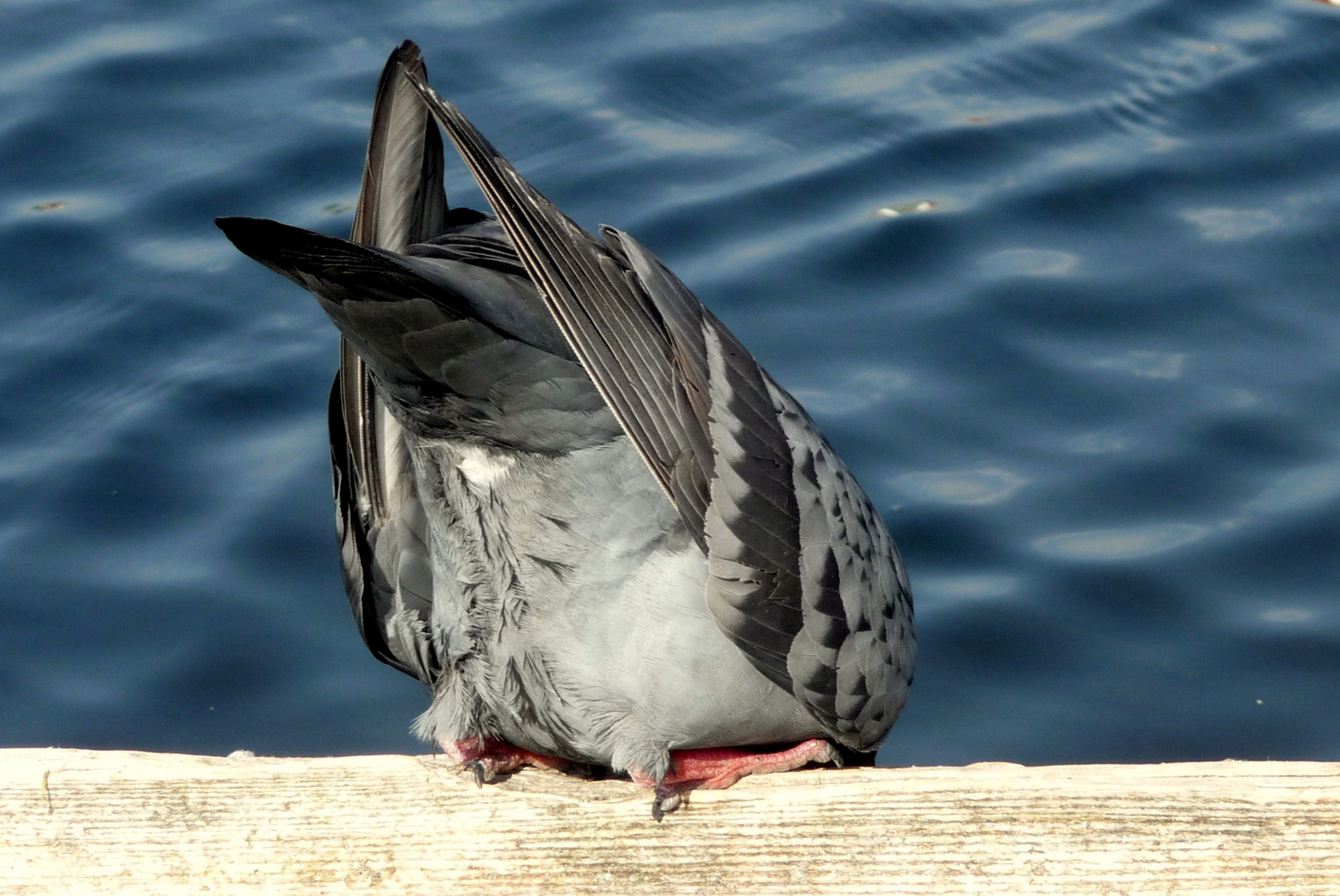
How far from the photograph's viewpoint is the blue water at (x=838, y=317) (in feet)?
15.8

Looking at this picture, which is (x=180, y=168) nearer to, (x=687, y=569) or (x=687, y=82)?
(x=687, y=82)

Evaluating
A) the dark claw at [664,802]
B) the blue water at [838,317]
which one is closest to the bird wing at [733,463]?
the dark claw at [664,802]

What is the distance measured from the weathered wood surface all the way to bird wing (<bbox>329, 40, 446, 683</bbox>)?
0.67m

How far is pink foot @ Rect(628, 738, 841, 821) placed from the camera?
8.95 ft

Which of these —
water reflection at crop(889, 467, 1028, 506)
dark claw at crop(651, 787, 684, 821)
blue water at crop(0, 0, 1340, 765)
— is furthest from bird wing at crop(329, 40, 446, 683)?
water reflection at crop(889, 467, 1028, 506)

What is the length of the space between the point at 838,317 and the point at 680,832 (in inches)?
147

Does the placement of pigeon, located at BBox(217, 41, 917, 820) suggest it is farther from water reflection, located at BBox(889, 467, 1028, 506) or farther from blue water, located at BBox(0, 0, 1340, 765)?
water reflection, located at BBox(889, 467, 1028, 506)

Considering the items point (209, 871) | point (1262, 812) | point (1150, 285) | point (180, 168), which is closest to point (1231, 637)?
point (1150, 285)

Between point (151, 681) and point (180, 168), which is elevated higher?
point (180, 168)

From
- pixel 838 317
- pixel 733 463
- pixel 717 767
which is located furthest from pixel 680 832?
pixel 838 317

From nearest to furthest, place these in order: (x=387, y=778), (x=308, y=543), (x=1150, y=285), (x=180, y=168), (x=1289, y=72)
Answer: (x=387, y=778) → (x=308, y=543) → (x=1150, y=285) → (x=180, y=168) → (x=1289, y=72)

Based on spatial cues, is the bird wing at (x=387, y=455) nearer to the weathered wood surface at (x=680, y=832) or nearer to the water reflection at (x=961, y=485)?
the weathered wood surface at (x=680, y=832)

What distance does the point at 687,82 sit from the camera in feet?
23.6

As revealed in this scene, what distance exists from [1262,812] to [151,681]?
3.68 m
